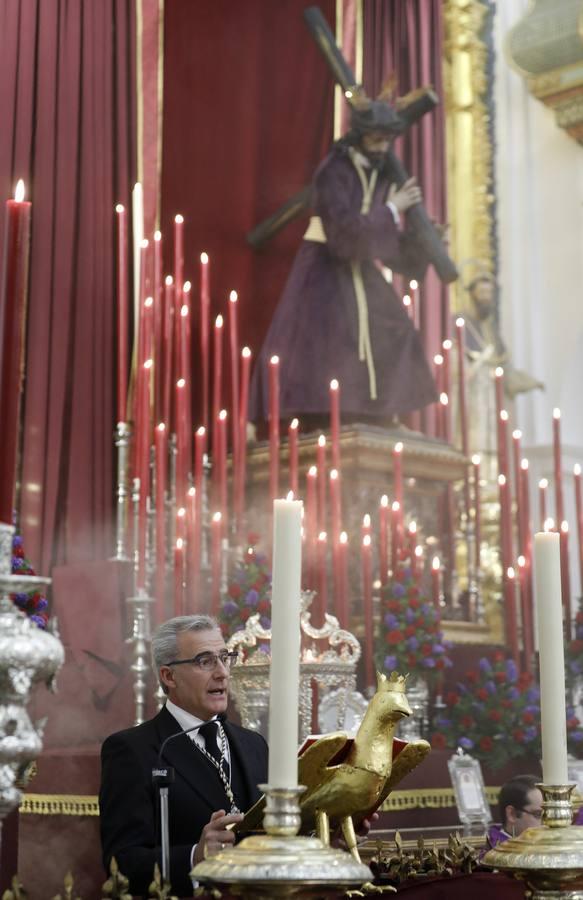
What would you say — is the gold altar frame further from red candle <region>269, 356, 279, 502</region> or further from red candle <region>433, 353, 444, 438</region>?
red candle <region>269, 356, 279, 502</region>

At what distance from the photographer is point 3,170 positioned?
560 centimetres

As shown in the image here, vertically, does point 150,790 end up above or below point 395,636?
below

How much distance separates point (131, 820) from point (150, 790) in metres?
0.09

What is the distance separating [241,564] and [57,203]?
6.58 feet

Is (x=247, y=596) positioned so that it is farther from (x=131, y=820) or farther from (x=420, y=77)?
(x=420, y=77)

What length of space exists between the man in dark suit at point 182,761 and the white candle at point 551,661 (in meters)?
0.77

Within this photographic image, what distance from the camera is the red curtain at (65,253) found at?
5547 mm

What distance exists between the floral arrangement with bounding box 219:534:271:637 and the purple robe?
1733 mm

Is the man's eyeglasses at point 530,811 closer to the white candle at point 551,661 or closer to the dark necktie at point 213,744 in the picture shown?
the dark necktie at point 213,744

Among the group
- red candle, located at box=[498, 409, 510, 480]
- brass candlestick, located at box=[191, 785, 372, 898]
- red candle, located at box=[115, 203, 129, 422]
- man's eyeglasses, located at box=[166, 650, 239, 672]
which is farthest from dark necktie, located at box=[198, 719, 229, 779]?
red candle, located at box=[498, 409, 510, 480]

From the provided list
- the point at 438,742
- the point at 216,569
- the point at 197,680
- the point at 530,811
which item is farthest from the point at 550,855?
the point at 438,742

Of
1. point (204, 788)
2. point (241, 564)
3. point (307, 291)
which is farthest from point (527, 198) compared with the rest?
point (204, 788)

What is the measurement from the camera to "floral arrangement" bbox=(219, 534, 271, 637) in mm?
4344

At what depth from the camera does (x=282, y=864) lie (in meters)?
1.38
